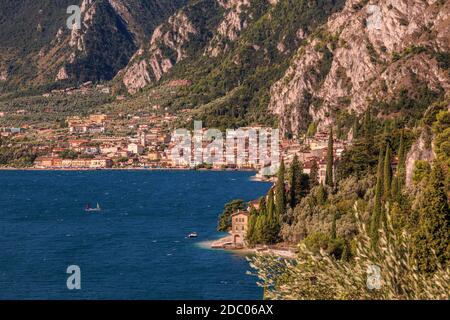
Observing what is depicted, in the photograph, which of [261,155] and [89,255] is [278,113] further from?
[89,255]

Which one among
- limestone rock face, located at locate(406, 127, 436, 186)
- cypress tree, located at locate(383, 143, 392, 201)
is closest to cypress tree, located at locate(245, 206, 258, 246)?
cypress tree, located at locate(383, 143, 392, 201)

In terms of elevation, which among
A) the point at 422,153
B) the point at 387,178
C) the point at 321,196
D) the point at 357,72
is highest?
the point at 357,72

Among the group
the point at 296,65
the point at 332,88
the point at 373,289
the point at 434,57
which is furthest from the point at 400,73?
the point at 373,289

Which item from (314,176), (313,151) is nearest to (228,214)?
(314,176)

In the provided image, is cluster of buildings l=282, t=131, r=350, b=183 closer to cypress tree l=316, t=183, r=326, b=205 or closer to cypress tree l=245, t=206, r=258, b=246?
cypress tree l=316, t=183, r=326, b=205

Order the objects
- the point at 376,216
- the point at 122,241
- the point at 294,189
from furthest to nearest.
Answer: the point at 122,241 → the point at 294,189 → the point at 376,216

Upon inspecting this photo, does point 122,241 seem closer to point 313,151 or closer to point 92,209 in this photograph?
point 92,209
